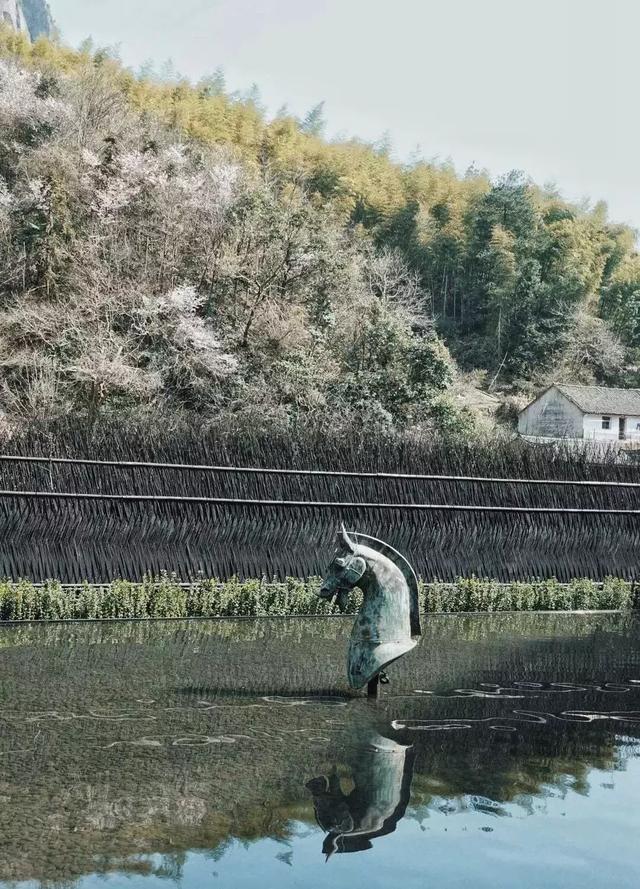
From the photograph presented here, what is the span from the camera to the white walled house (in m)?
42.0

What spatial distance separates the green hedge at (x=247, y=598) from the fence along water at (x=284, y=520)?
276 millimetres

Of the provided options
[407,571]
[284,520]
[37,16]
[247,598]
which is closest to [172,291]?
[284,520]

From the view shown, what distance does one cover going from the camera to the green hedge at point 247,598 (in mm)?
10164

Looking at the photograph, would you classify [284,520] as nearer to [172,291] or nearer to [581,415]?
[172,291]

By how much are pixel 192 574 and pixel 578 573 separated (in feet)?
16.7

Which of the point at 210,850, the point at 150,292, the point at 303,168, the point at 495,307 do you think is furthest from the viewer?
the point at 495,307

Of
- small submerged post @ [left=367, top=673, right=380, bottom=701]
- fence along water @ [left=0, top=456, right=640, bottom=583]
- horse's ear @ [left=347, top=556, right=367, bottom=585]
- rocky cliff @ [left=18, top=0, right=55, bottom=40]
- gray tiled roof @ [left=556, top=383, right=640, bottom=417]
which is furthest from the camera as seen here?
rocky cliff @ [left=18, top=0, right=55, bottom=40]

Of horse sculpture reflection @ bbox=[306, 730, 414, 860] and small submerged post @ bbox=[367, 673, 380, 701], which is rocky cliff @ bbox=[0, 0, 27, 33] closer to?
small submerged post @ bbox=[367, 673, 380, 701]

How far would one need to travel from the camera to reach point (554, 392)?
42.7m

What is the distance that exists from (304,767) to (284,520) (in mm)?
6138

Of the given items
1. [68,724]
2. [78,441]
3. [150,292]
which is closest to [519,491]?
[78,441]

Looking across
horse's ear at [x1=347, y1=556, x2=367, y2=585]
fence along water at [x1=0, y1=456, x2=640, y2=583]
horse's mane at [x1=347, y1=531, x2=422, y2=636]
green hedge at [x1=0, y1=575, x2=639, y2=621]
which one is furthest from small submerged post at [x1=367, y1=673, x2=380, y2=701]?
fence along water at [x1=0, y1=456, x2=640, y2=583]

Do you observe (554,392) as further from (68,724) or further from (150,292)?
(68,724)

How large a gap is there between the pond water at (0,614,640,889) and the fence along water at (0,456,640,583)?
5.17 feet
